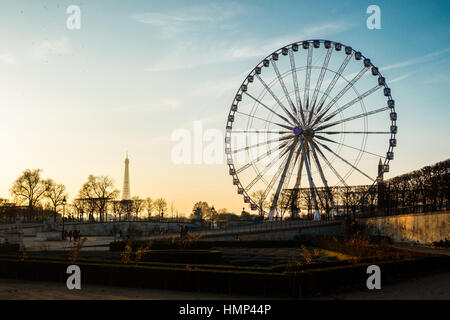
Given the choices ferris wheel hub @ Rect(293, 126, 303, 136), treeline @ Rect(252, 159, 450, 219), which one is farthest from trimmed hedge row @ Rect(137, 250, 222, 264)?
treeline @ Rect(252, 159, 450, 219)

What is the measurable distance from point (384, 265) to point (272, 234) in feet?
86.2

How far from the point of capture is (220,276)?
12227 mm

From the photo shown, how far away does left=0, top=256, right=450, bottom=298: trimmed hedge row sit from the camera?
38.5ft

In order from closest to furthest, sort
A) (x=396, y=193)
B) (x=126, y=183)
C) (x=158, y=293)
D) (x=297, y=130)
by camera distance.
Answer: (x=158, y=293) < (x=297, y=130) < (x=396, y=193) < (x=126, y=183)

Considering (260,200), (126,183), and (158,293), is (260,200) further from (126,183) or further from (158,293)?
(126,183)

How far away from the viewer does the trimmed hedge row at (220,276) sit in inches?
462

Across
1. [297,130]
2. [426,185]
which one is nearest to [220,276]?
[297,130]

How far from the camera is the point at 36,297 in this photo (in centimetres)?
1145

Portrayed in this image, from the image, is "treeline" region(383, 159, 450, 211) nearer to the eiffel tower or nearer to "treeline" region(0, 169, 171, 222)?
"treeline" region(0, 169, 171, 222)

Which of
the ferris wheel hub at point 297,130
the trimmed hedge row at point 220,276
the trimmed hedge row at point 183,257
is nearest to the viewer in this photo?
the trimmed hedge row at point 220,276

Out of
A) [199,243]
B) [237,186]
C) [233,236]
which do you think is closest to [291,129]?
[237,186]

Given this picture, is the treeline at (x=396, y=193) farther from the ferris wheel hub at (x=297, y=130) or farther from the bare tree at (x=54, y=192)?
the bare tree at (x=54, y=192)

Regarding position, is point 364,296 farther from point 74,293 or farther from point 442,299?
point 74,293

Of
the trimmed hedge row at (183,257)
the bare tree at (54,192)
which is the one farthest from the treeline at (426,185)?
the bare tree at (54,192)
